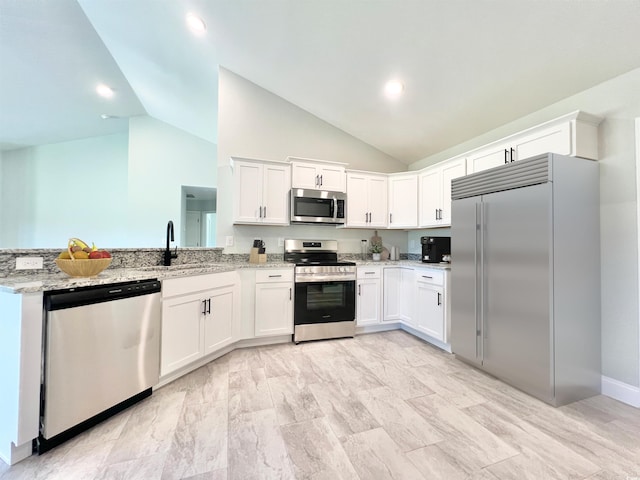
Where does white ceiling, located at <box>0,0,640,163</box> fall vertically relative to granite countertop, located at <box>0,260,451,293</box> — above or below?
above

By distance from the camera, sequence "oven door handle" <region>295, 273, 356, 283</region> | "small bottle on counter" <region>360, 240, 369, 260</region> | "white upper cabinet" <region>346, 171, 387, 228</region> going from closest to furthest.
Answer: "oven door handle" <region>295, 273, 356, 283</region>
"white upper cabinet" <region>346, 171, 387, 228</region>
"small bottle on counter" <region>360, 240, 369, 260</region>

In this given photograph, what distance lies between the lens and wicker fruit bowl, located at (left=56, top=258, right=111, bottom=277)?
1.74m

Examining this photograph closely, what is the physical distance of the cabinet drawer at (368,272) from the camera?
3377 millimetres

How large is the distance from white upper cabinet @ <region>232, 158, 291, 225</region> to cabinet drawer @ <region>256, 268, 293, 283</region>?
638 millimetres

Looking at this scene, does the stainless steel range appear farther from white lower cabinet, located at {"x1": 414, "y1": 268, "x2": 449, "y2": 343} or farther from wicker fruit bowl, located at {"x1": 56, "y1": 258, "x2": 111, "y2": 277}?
wicker fruit bowl, located at {"x1": 56, "y1": 258, "x2": 111, "y2": 277}

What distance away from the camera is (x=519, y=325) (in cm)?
211

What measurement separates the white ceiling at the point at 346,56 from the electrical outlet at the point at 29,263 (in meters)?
2.57

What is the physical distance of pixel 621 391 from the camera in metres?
2.02

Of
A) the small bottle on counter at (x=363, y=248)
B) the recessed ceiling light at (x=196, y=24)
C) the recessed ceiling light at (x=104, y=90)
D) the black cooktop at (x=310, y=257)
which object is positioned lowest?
the black cooktop at (x=310, y=257)

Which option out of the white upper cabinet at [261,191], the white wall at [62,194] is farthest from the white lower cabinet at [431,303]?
the white wall at [62,194]

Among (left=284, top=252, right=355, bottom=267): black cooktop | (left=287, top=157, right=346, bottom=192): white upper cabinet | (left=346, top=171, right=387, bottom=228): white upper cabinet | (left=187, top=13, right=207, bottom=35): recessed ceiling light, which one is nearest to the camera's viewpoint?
(left=187, top=13, right=207, bottom=35): recessed ceiling light

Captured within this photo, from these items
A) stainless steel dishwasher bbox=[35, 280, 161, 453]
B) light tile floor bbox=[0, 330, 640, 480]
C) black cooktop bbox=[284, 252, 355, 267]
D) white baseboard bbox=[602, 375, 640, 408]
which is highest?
black cooktop bbox=[284, 252, 355, 267]

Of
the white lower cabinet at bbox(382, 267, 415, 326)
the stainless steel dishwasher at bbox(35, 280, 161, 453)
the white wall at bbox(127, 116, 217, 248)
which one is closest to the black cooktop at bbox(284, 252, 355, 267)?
the white lower cabinet at bbox(382, 267, 415, 326)

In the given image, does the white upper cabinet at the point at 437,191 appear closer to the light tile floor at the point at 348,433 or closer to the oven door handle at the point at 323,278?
the oven door handle at the point at 323,278
